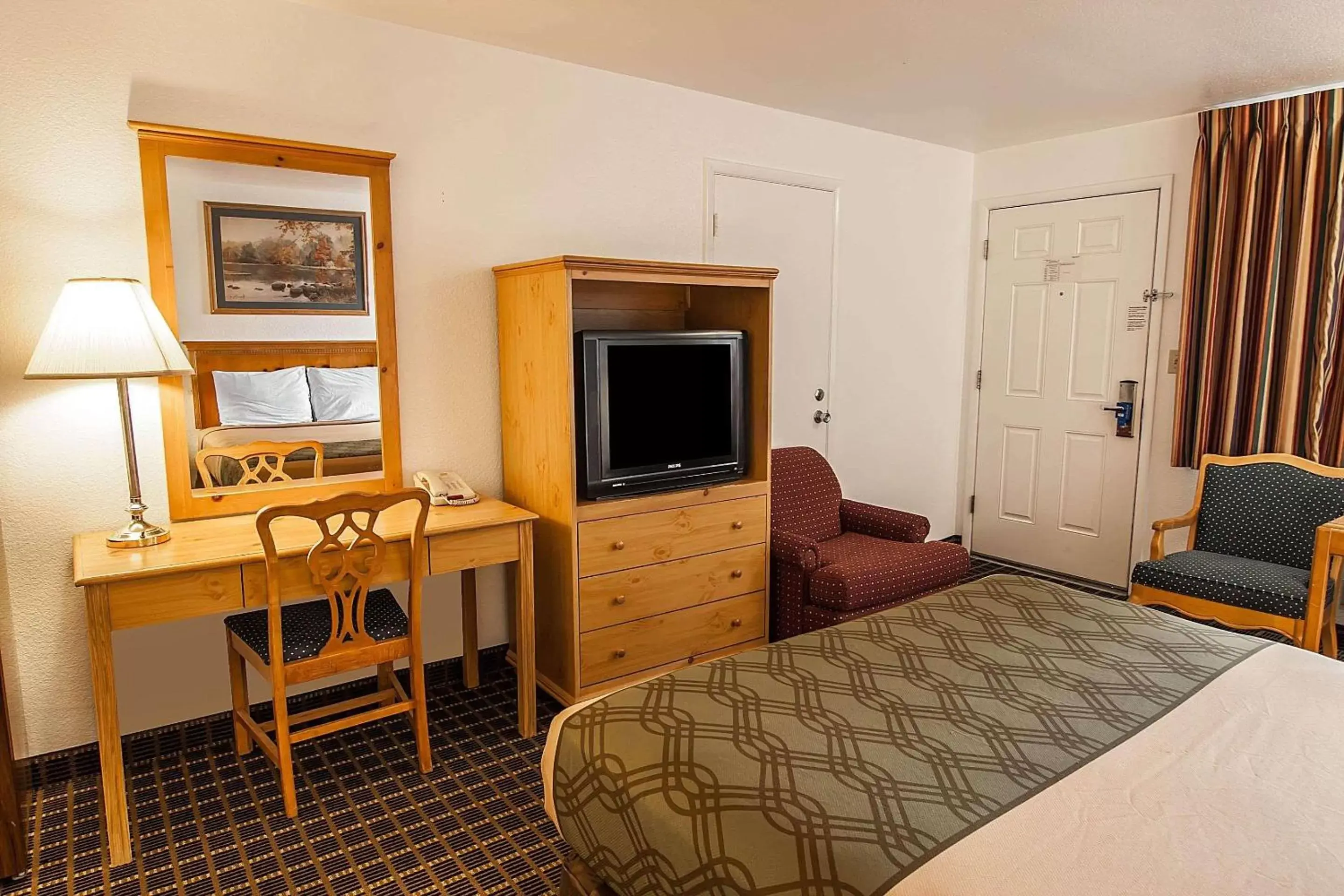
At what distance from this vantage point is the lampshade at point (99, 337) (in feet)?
7.45

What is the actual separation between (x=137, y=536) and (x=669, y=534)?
1.77 meters

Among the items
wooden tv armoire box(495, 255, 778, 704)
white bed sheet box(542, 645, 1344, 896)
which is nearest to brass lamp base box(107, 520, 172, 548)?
wooden tv armoire box(495, 255, 778, 704)

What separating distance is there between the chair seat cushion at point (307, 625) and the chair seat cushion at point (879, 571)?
5.52 ft

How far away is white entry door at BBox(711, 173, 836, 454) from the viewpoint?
400cm

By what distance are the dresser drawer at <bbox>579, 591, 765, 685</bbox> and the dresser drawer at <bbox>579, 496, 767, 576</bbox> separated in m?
0.24

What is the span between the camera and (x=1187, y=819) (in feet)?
4.62

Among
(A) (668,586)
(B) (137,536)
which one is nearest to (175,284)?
(B) (137,536)

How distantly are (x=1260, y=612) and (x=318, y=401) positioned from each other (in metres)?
3.72

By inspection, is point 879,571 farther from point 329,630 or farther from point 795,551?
point 329,630

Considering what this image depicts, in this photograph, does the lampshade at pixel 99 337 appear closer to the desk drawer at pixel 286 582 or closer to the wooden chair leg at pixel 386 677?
the desk drawer at pixel 286 582

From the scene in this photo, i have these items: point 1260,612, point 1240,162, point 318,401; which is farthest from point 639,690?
point 1240,162

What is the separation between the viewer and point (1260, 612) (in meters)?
3.23

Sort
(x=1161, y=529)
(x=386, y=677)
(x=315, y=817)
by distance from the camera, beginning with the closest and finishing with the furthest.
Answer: (x=315, y=817), (x=386, y=677), (x=1161, y=529)

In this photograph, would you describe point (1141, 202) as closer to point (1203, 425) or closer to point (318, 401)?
point (1203, 425)
